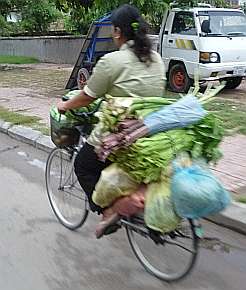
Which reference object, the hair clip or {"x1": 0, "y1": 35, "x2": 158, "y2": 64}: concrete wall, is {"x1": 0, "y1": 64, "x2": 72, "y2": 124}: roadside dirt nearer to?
{"x1": 0, "y1": 35, "x2": 158, "y2": 64}: concrete wall

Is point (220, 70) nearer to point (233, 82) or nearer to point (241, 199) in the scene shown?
point (233, 82)

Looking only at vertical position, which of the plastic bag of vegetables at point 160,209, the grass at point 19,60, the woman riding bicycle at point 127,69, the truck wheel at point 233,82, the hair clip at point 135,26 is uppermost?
the hair clip at point 135,26

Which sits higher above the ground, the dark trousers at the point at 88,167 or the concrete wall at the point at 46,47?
the dark trousers at the point at 88,167

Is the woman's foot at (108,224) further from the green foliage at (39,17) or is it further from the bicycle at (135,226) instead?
the green foliage at (39,17)

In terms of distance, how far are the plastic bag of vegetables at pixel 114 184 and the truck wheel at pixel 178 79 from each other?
26.4ft

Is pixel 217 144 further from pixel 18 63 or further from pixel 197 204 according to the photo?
pixel 18 63

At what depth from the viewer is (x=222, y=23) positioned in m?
11.6

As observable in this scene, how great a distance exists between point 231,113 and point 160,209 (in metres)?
5.97

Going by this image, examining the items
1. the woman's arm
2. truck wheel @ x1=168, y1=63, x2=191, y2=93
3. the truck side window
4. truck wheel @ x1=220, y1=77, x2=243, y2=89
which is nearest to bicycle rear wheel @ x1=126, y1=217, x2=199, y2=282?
the woman's arm

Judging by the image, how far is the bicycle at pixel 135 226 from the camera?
138 inches

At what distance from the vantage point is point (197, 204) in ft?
10.0

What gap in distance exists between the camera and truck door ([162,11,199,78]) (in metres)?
11.2

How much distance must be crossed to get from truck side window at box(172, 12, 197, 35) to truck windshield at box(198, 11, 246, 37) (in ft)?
0.75

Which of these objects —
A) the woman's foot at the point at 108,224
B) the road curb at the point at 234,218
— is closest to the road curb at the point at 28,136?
the road curb at the point at 234,218
